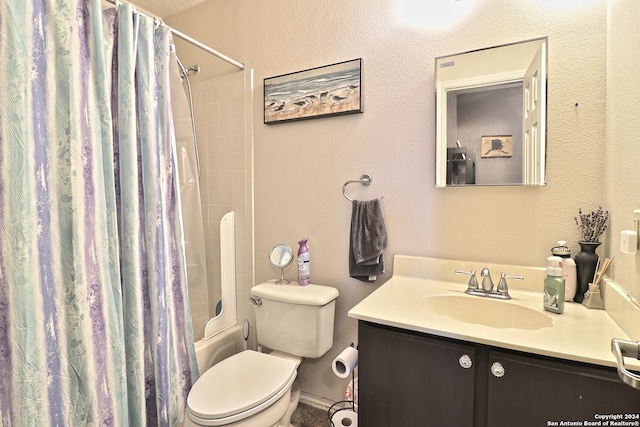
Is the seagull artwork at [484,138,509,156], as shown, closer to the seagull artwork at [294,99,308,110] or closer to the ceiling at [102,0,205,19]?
the seagull artwork at [294,99,308,110]

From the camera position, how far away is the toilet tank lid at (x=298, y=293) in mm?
1493

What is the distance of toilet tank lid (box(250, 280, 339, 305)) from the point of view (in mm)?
1493

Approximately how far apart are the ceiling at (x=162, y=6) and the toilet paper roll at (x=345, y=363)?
2.24m

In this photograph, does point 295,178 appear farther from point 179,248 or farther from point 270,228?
point 179,248

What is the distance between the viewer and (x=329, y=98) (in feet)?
5.35

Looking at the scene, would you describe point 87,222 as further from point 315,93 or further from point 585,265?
point 585,265

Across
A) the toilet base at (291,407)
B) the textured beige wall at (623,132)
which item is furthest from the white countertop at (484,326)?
the toilet base at (291,407)

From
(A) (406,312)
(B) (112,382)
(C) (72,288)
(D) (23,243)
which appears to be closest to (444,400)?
(A) (406,312)

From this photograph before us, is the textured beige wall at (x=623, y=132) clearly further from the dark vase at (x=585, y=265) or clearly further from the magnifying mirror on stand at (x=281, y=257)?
the magnifying mirror on stand at (x=281, y=257)

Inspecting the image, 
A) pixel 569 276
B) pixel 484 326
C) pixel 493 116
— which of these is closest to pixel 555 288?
pixel 569 276

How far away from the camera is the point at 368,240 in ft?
4.99

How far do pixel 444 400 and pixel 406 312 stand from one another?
10.5 inches

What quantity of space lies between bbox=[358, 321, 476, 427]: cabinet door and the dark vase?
556 millimetres

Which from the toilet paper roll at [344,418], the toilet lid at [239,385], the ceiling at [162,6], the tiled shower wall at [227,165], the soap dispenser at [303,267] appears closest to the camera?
the toilet lid at [239,385]
